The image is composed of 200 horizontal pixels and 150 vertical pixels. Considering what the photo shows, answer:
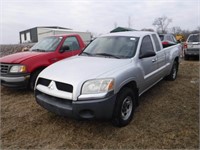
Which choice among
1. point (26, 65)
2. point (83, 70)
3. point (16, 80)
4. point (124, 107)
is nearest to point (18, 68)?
point (26, 65)

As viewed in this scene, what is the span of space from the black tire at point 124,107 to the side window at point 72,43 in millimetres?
3392

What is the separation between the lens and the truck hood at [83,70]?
118 inches

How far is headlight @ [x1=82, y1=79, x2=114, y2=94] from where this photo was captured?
287 cm

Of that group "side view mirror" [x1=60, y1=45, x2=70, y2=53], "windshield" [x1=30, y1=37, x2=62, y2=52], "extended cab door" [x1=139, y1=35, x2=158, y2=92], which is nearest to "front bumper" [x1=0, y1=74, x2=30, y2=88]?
"windshield" [x1=30, y1=37, x2=62, y2=52]

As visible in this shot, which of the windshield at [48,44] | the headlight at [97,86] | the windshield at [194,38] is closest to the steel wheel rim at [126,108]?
the headlight at [97,86]

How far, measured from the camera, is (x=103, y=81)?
2.91 m

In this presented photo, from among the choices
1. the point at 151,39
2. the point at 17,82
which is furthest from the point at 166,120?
the point at 17,82

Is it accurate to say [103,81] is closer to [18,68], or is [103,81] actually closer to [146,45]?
[146,45]

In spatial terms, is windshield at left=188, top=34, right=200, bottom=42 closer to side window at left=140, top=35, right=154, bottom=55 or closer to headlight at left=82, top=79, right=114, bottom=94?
side window at left=140, top=35, right=154, bottom=55

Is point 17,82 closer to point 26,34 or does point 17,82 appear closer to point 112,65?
point 112,65

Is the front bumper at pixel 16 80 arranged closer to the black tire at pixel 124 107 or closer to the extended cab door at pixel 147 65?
the black tire at pixel 124 107

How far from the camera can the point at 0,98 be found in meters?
5.05

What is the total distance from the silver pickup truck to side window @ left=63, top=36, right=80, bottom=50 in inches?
69.9

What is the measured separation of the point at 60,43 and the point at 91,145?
12.7ft
